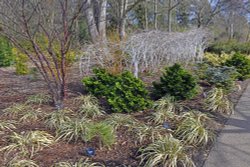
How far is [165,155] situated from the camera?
3225mm

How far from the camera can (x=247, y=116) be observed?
16.9ft

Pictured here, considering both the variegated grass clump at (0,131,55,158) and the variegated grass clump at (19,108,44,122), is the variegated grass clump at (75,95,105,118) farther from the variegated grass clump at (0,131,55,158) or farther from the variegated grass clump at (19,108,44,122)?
the variegated grass clump at (0,131,55,158)

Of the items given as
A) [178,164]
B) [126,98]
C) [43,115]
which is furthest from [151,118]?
[43,115]

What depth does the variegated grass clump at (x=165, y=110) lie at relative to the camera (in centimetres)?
461

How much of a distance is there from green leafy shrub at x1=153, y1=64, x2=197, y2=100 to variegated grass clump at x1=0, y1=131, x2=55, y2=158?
292 centimetres

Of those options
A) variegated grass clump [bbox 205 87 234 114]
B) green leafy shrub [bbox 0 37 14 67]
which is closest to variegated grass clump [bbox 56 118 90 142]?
variegated grass clump [bbox 205 87 234 114]

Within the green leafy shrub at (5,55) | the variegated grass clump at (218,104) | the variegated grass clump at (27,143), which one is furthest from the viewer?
the green leafy shrub at (5,55)

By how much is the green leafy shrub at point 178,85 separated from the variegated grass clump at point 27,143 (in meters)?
2.92

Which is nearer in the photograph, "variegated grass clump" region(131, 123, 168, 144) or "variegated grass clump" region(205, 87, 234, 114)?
"variegated grass clump" region(131, 123, 168, 144)

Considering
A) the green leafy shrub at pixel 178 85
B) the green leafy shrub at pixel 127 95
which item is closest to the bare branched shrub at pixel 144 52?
the green leafy shrub at pixel 178 85

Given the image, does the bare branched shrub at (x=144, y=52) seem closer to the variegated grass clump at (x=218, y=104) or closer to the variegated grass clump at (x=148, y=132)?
the variegated grass clump at (x=218, y=104)

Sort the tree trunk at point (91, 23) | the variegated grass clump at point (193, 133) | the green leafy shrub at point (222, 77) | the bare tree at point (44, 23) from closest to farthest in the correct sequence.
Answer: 1. the variegated grass clump at point (193, 133)
2. the bare tree at point (44, 23)
3. the green leafy shrub at point (222, 77)
4. the tree trunk at point (91, 23)

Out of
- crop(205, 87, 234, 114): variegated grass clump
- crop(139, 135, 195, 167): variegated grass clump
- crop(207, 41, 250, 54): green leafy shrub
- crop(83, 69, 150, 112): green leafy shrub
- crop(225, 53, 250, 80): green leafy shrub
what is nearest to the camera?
crop(139, 135, 195, 167): variegated grass clump

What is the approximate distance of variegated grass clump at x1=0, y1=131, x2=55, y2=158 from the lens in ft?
11.2
